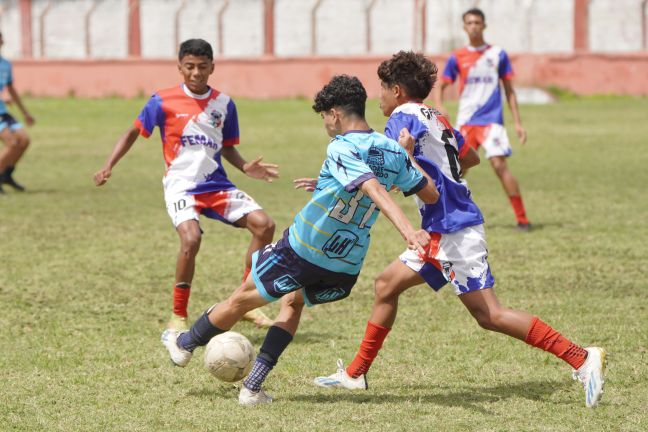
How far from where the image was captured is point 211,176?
24.5 feet

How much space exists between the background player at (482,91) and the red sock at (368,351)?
18.8 ft

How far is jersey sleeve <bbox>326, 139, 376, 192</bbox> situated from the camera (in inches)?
206

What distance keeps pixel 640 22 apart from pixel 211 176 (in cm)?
2906

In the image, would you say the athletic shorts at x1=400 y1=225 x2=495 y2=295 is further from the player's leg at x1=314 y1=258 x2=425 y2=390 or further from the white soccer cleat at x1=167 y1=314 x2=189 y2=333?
the white soccer cleat at x1=167 y1=314 x2=189 y2=333

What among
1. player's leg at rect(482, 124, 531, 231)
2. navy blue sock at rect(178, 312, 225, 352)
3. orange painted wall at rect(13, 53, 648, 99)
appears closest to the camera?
navy blue sock at rect(178, 312, 225, 352)

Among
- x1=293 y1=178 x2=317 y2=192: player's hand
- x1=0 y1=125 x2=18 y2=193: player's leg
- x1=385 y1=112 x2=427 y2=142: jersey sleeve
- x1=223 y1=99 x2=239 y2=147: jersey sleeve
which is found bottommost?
x1=0 y1=125 x2=18 y2=193: player's leg

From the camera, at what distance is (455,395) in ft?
19.3

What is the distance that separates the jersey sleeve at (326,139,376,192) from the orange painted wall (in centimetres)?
2535

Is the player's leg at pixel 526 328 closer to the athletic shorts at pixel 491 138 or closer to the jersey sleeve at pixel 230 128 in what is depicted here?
the jersey sleeve at pixel 230 128

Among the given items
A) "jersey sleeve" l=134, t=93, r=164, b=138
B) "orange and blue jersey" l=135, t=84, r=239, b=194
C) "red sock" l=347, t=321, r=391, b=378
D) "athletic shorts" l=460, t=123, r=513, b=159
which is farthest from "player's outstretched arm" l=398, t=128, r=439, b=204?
"athletic shorts" l=460, t=123, r=513, b=159

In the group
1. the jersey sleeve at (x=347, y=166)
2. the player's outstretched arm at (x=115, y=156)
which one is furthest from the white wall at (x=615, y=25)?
the jersey sleeve at (x=347, y=166)

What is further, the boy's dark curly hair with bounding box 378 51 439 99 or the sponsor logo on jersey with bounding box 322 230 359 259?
the boy's dark curly hair with bounding box 378 51 439 99

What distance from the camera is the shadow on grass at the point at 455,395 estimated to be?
575 centimetres

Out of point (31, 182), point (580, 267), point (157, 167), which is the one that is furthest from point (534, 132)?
point (580, 267)
